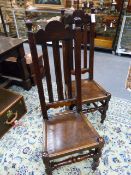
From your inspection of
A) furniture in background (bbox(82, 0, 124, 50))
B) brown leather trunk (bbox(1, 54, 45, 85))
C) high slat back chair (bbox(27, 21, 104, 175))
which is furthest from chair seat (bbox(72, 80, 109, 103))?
furniture in background (bbox(82, 0, 124, 50))

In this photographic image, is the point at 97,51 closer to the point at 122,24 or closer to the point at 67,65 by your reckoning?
the point at 122,24

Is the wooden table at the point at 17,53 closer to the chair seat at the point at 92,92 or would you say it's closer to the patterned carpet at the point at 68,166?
the patterned carpet at the point at 68,166

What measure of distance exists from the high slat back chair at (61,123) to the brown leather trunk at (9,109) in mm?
Answer: 553

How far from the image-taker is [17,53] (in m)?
2.10

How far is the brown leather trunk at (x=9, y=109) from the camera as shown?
1693 millimetres

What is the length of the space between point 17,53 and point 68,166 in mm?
1418

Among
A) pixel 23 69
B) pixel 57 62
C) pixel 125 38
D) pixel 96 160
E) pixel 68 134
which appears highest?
pixel 57 62

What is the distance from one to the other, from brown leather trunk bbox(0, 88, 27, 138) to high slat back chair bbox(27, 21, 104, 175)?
1.81 feet

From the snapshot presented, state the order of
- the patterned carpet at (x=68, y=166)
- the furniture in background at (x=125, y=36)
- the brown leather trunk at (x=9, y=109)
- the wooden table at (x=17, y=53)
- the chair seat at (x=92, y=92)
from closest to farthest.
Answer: the patterned carpet at (x=68, y=166), the chair seat at (x=92, y=92), the brown leather trunk at (x=9, y=109), the wooden table at (x=17, y=53), the furniture in background at (x=125, y=36)

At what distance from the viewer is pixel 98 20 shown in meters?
3.28

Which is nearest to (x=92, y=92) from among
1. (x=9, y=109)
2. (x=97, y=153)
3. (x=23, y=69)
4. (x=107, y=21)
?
(x=97, y=153)

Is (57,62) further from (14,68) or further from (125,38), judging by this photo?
(125,38)

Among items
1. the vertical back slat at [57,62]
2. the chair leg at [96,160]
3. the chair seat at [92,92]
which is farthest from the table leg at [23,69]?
the chair leg at [96,160]

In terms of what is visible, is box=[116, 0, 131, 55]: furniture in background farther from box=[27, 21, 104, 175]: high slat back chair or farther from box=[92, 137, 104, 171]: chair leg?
box=[92, 137, 104, 171]: chair leg
